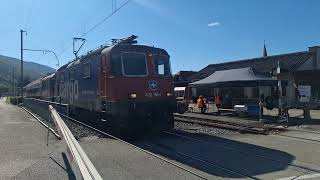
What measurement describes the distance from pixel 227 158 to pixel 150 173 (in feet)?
9.09

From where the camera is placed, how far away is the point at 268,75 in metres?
29.9

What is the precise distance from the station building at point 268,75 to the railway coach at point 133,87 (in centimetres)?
967

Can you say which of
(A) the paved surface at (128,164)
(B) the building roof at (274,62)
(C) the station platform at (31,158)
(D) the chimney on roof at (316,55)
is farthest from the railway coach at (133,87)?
(D) the chimney on roof at (316,55)

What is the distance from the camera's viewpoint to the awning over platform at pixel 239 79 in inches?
1117

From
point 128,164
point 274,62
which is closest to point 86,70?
point 128,164

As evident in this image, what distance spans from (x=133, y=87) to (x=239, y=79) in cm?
1397

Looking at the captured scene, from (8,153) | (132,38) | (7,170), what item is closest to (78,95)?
(132,38)

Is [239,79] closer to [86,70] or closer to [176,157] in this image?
[86,70]

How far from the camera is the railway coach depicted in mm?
16594

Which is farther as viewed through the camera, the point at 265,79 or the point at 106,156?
the point at 265,79

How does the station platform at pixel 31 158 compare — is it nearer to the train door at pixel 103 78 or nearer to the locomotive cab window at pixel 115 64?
the train door at pixel 103 78

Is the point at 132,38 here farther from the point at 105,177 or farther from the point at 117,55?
the point at 105,177

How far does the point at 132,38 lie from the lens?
59.3 ft

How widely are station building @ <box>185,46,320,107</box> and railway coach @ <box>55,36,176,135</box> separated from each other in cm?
967
